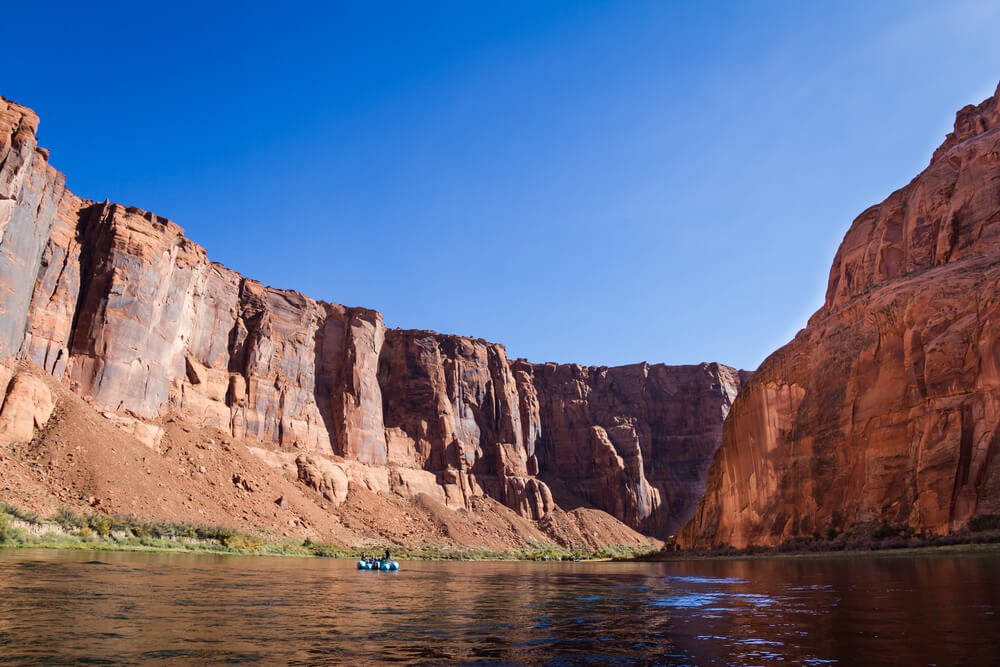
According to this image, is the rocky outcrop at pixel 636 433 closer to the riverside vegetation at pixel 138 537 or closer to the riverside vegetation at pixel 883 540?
the riverside vegetation at pixel 138 537

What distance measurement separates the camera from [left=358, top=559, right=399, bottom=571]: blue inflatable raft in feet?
146

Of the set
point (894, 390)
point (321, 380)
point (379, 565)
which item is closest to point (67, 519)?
point (379, 565)

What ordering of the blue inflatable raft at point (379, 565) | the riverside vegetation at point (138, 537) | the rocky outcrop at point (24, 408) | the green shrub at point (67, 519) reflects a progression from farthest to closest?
the rocky outcrop at point (24, 408) → the green shrub at point (67, 519) → the blue inflatable raft at point (379, 565) → the riverside vegetation at point (138, 537)

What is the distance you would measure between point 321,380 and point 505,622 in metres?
95.5

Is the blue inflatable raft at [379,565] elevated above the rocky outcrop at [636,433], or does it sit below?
below

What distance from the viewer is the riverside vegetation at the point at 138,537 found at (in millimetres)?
44188

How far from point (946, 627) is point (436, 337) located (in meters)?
122

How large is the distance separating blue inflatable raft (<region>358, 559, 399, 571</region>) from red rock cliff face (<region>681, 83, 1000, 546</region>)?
27.2 meters

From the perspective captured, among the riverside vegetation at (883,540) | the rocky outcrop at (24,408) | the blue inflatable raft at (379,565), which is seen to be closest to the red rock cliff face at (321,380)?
the rocky outcrop at (24,408)

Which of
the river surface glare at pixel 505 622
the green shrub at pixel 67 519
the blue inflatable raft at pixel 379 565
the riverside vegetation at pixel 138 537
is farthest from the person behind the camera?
the green shrub at pixel 67 519

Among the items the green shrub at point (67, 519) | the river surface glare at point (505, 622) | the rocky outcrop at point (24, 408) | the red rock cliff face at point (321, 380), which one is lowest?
the river surface glare at point (505, 622)

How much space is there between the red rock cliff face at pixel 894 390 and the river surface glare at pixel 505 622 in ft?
40.4

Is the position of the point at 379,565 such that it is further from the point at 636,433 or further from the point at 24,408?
the point at 636,433

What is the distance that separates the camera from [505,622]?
17.0 metres
